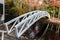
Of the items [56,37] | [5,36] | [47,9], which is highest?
[47,9]

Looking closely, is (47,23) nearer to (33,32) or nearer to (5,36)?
(33,32)

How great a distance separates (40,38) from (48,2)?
1.97ft

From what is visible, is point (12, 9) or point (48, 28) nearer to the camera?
point (12, 9)

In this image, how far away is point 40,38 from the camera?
3.46 metres

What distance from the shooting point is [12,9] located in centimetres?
320

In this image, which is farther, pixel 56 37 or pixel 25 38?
pixel 56 37

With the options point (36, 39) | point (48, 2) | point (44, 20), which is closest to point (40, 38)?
point (36, 39)

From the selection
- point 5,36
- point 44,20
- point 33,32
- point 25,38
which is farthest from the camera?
point 44,20

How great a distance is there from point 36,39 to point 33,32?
0.12 m

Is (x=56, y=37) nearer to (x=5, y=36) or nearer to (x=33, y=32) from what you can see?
(x=33, y=32)

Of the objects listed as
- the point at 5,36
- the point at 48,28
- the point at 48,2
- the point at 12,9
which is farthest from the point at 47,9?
the point at 5,36

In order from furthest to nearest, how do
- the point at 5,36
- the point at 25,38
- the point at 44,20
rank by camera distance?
1. the point at 44,20
2. the point at 25,38
3. the point at 5,36

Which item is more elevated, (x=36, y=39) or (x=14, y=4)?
(x=14, y=4)

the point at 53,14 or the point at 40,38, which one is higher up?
the point at 53,14
